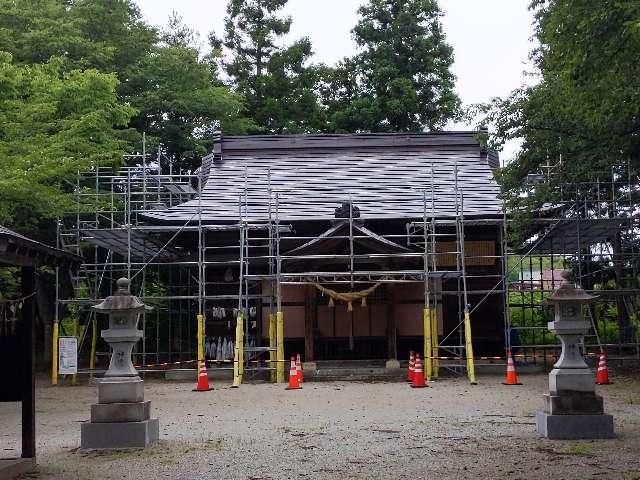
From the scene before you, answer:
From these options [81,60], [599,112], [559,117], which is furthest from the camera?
[81,60]

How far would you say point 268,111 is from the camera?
37.4m

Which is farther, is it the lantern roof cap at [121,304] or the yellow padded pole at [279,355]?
the yellow padded pole at [279,355]

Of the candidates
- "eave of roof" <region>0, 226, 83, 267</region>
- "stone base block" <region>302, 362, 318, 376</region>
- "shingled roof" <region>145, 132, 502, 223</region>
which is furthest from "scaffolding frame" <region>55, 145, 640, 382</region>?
"eave of roof" <region>0, 226, 83, 267</region>

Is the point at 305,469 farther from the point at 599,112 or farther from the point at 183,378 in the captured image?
the point at 183,378

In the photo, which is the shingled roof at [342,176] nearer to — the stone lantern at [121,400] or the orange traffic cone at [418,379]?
the orange traffic cone at [418,379]

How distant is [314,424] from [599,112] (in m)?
6.04

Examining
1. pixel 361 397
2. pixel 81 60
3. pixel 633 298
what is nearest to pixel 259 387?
pixel 361 397

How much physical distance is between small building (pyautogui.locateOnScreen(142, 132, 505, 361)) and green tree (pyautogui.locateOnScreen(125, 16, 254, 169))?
562cm

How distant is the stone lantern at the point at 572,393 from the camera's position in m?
9.58

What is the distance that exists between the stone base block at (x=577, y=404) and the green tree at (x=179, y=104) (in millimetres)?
21806

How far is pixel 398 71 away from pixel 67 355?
23.6 m

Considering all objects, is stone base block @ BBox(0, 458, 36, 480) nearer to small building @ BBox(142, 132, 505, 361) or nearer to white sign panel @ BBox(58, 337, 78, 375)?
white sign panel @ BBox(58, 337, 78, 375)

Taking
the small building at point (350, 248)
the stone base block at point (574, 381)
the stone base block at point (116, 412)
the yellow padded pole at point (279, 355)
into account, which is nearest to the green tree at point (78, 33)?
the small building at point (350, 248)

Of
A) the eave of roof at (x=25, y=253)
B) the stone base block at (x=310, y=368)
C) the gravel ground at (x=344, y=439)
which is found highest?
the eave of roof at (x=25, y=253)
